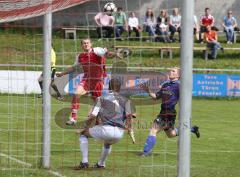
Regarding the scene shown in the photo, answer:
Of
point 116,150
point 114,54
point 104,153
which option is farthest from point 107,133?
point 116,150

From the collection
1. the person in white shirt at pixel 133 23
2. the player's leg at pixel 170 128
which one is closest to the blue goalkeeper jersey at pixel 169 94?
the player's leg at pixel 170 128

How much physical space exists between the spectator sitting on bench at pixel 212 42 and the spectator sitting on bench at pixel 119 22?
63.9ft

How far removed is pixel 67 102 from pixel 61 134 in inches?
136

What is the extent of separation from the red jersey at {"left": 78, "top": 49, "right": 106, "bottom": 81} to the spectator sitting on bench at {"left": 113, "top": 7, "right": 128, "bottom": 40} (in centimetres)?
196

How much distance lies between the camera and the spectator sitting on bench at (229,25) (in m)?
34.7

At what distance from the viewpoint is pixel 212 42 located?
34531 millimetres

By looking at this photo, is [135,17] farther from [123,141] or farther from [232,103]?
[232,103]

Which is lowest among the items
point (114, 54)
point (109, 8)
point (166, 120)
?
point (166, 120)

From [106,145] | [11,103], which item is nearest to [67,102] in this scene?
[11,103]

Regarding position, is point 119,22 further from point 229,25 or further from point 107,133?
point 229,25

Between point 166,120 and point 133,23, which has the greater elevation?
point 133,23

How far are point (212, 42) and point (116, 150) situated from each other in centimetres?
1865

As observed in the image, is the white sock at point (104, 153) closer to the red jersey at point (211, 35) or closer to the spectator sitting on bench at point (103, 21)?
the spectator sitting on bench at point (103, 21)

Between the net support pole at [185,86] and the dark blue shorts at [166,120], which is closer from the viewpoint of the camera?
the net support pole at [185,86]
